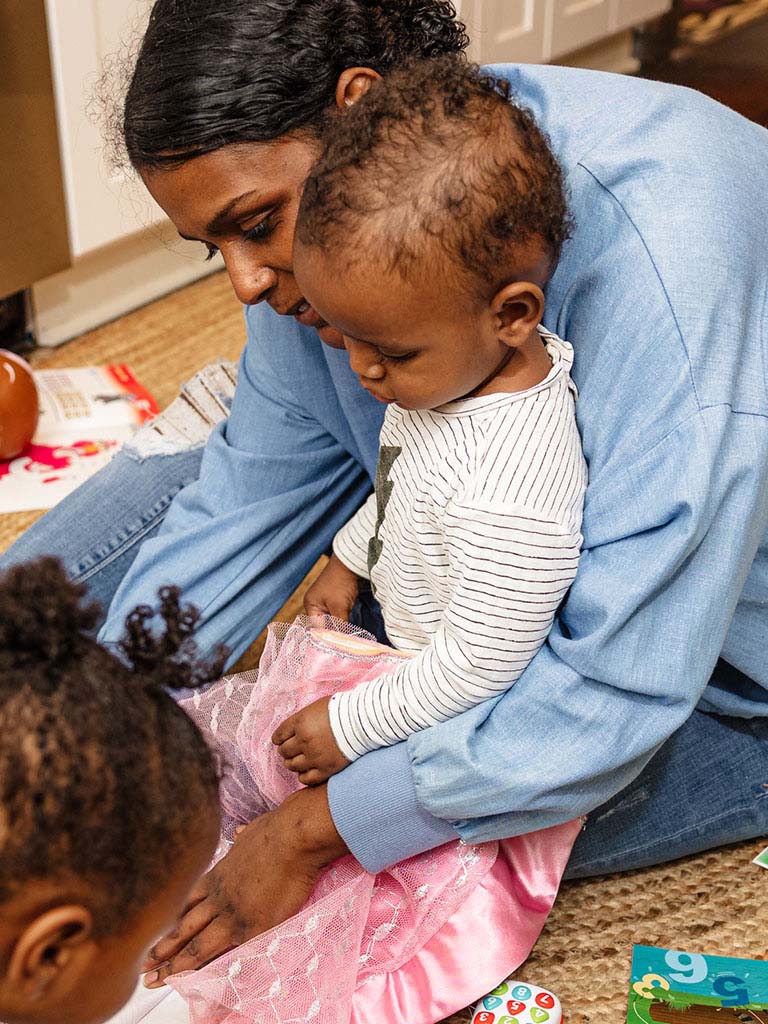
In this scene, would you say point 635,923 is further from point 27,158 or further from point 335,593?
point 27,158

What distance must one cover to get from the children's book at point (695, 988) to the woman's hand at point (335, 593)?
15.9 inches

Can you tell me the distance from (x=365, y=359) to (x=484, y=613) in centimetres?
20

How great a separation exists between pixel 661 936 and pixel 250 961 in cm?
40

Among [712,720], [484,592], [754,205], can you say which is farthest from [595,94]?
[712,720]

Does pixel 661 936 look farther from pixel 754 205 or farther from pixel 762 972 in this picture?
pixel 754 205

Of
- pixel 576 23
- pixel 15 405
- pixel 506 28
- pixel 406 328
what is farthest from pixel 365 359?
pixel 576 23

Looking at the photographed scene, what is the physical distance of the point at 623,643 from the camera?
0.87 metres

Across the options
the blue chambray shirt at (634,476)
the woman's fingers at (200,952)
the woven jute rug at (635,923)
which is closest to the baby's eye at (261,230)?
the blue chambray shirt at (634,476)

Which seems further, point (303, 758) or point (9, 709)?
point (303, 758)

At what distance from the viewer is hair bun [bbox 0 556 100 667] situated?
23.9 inches

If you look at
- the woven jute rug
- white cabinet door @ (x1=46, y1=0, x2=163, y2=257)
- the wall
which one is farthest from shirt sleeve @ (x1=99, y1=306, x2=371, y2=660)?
the wall

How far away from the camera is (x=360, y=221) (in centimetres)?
81

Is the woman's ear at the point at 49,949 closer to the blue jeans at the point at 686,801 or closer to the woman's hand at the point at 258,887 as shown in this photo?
the woman's hand at the point at 258,887

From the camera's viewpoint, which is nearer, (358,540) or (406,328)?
(406,328)
